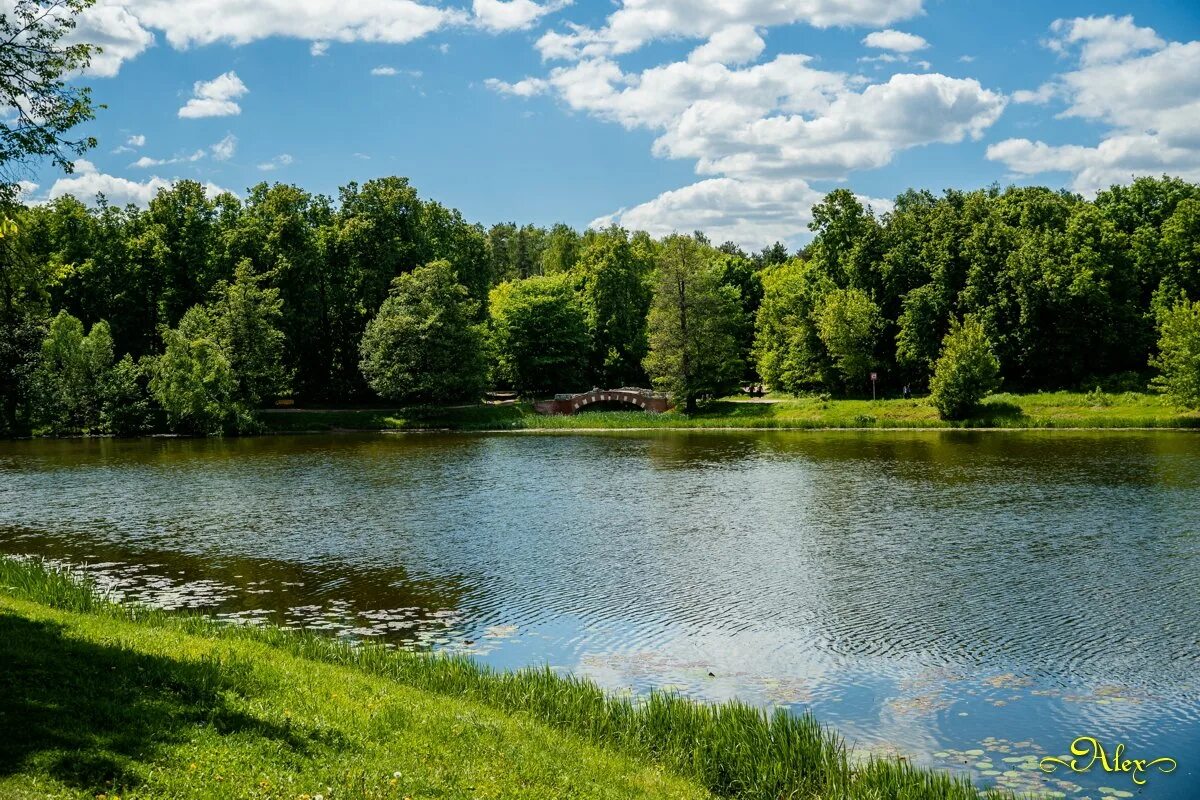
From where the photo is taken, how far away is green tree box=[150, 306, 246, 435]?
65.2m

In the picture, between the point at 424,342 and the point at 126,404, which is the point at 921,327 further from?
the point at 126,404

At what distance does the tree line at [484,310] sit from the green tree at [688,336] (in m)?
0.17

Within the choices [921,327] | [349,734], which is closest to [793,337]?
[921,327]

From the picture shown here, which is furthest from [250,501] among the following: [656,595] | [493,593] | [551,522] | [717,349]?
[717,349]

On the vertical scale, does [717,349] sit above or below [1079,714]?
above

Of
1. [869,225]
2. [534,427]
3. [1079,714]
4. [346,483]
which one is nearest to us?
[1079,714]

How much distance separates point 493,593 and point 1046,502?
65.2 ft

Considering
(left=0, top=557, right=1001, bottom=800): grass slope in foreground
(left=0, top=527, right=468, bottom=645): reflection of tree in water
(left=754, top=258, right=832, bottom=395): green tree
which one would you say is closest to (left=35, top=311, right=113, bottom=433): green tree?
(left=0, top=527, right=468, bottom=645): reflection of tree in water

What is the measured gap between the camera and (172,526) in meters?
29.4

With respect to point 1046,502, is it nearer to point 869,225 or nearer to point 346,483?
point 346,483

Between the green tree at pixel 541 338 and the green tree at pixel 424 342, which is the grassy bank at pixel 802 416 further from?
the green tree at pixel 541 338

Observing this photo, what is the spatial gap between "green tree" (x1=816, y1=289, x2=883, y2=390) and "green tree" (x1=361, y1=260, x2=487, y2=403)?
27681 mm

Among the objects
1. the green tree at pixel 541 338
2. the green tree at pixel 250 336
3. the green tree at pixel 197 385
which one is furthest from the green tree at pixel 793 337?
the green tree at pixel 197 385

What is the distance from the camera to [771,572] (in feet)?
75.0
